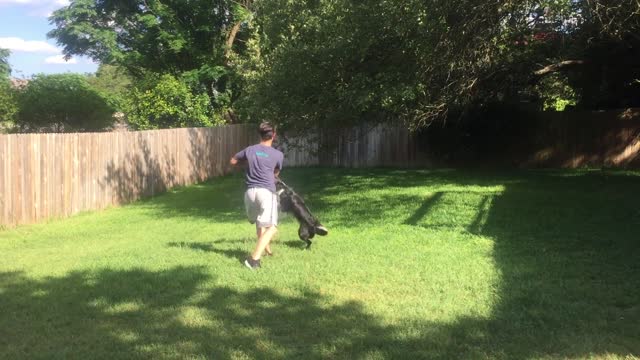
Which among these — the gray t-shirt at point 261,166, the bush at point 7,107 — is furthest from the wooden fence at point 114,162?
the bush at point 7,107

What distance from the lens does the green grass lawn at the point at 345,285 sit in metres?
4.72

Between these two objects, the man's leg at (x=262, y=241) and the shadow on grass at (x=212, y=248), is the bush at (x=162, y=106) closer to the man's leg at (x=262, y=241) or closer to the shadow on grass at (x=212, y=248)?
the shadow on grass at (x=212, y=248)

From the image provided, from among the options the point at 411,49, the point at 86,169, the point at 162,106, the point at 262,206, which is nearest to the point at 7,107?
the point at 162,106

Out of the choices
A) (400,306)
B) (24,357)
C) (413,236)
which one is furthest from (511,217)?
(24,357)

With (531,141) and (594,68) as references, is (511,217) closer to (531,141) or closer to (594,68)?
(594,68)

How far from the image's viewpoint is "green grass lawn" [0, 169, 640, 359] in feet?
15.5

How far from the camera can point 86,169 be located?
12.6m

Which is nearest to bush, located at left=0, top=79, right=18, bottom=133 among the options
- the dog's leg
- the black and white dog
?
the black and white dog

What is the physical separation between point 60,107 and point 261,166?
16.3 meters

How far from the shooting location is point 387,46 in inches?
495

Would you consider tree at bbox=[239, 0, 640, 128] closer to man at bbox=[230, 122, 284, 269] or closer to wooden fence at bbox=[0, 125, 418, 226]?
wooden fence at bbox=[0, 125, 418, 226]

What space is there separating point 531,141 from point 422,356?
17.4m

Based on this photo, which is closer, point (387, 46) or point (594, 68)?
point (387, 46)

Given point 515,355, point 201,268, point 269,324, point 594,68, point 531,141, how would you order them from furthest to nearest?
1. point 531,141
2. point 594,68
3. point 201,268
4. point 269,324
5. point 515,355
